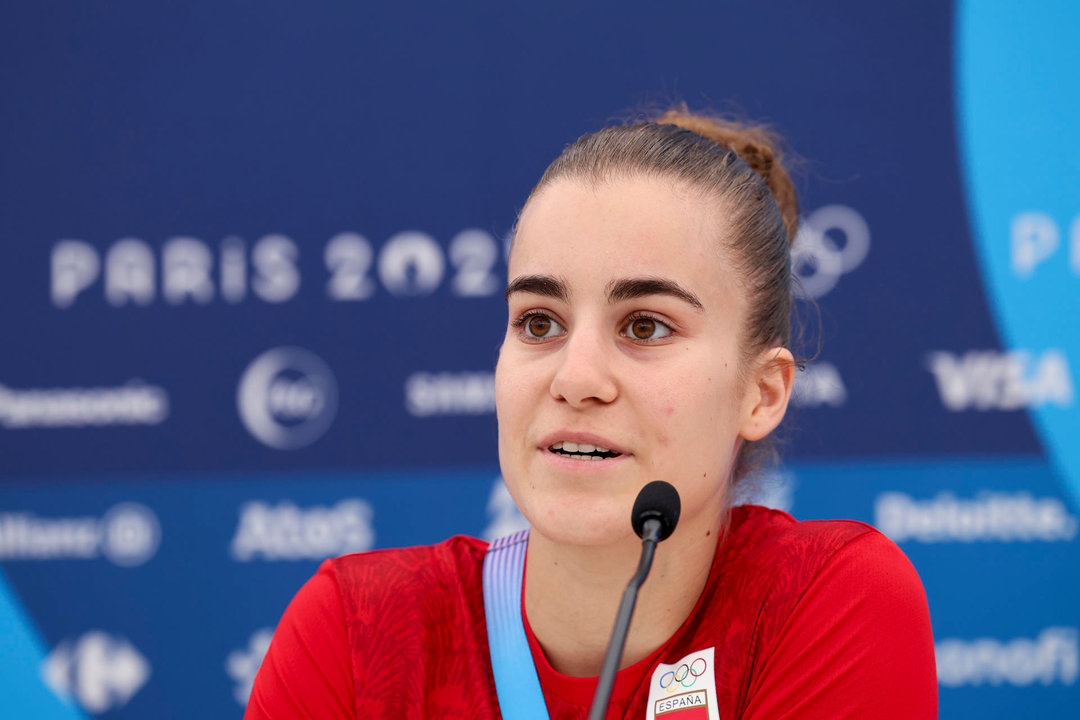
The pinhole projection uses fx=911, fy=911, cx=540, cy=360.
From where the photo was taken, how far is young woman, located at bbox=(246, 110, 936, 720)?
3.12 ft

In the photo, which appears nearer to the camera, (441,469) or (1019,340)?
(1019,340)

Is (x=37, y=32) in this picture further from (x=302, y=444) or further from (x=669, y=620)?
(x=669, y=620)

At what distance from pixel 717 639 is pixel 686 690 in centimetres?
7

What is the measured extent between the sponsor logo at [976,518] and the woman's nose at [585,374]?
1309 mm

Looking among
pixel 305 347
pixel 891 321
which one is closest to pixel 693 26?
pixel 891 321

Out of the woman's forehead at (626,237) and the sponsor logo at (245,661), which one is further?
the sponsor logo at (245,661)

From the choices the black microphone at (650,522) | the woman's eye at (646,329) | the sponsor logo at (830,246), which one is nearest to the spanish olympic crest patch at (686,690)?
the black microphone at (650,522)

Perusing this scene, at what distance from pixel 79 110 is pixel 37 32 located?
21 cm

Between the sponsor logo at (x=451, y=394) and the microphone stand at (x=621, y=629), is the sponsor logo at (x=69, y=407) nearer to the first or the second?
the sponsor logo at (x=451, y=394)

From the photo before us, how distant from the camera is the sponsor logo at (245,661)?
6.98ft

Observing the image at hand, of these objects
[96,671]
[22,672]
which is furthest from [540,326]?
[22,672]

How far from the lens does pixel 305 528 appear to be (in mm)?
2119

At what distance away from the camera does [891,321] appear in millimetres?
2012

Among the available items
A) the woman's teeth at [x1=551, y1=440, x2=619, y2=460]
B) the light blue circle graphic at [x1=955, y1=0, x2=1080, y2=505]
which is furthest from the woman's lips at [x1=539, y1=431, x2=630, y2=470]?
the light blue circle graphic at [x1=955, y1=0, x2=1080, y2=505]
